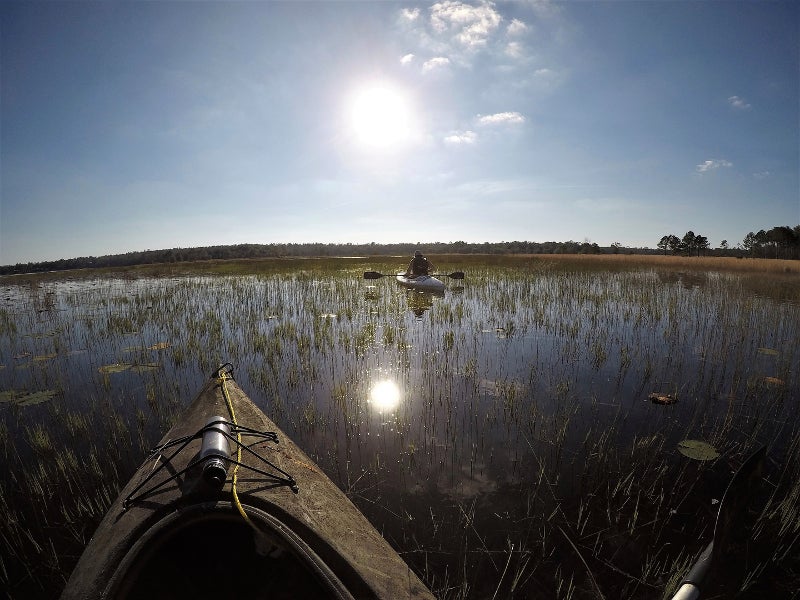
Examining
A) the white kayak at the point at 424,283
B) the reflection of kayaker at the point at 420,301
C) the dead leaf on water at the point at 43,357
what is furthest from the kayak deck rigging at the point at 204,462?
the white kayak at the point at 424,283

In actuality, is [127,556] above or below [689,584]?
above

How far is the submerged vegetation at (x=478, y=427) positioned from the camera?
2.85 metres

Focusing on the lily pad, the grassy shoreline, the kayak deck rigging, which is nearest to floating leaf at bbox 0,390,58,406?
the kayak deck rigging

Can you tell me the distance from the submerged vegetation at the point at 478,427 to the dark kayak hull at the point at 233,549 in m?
0.87

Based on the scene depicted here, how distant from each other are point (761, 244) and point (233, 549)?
310 feet

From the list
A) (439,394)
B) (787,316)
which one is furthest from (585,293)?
(439,394)

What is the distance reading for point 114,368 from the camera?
23.3 ft

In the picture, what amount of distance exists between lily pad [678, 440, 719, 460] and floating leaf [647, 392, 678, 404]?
1.11 metres

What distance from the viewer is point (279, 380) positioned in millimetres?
6355

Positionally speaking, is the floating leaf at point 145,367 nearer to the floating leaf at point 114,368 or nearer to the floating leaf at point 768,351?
the floating leaf at point 114,368

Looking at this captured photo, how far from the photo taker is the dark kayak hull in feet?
6.11

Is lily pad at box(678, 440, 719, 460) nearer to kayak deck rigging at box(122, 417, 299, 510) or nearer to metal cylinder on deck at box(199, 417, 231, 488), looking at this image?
kayak deck rigging at box(122, 417, 299, 510)

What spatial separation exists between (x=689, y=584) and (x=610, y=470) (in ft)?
6.59

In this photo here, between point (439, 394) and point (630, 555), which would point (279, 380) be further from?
point (630, 555)
